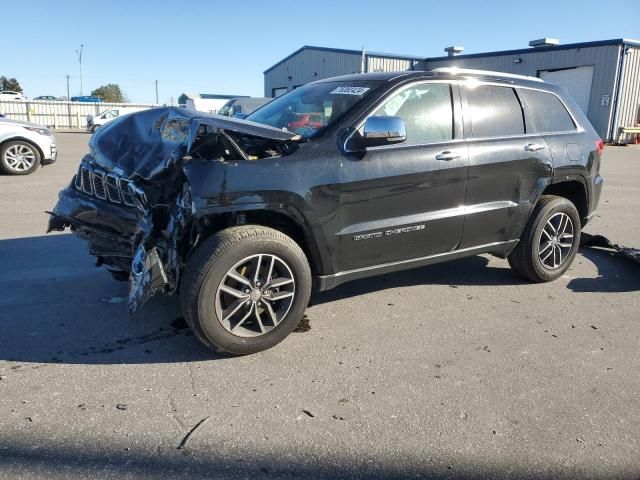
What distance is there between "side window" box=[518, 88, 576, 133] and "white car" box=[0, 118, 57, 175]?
986cm

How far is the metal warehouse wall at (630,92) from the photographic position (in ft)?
85.8

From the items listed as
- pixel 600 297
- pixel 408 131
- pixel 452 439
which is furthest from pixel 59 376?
pixel 600 297

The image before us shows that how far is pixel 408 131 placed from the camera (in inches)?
163

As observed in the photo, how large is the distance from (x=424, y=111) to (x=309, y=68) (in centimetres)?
3650

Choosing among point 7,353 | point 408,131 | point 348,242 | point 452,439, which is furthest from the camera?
point 408,131

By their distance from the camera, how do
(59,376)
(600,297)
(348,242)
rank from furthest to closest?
1. (600,297)
2. (348,242)
3. (59,376)

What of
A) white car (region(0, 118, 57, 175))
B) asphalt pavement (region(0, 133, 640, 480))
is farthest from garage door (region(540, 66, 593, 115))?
asphalt pavement (region(0, 133, 640, 480))

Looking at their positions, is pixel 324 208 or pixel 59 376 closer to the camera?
pixel 59 376

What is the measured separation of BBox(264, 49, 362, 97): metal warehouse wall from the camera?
115ft

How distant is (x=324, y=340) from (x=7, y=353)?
2078 mm

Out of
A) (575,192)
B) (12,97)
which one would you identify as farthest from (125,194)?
(12,97)

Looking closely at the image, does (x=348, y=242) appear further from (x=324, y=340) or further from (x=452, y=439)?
(x=452, y=439)

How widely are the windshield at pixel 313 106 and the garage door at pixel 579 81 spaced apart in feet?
85.1

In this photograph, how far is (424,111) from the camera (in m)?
4.25
